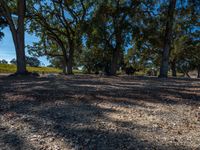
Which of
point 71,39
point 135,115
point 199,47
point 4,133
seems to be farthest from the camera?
point 199,47

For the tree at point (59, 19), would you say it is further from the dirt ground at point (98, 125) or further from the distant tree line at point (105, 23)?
the dirt ground at point (98, 125)

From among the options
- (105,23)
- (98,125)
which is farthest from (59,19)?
(98,125)

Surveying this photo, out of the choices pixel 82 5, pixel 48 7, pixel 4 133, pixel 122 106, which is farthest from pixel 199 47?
pixel 4 133

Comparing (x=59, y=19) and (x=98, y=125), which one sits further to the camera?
(x=59, y=19)

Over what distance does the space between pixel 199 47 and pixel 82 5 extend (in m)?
14.5

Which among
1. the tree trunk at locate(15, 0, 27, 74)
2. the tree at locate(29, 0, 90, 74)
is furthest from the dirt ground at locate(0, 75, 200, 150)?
the tree at locate(29, 0, 90, 74)

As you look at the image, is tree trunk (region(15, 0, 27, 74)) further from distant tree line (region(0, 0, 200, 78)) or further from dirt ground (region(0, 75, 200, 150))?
dirt ground (region(0, 75, 200, 150))

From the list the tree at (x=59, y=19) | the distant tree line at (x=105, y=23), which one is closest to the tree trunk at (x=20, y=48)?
the distant tree line at (x=105, y=23)

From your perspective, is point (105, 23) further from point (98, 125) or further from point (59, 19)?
point (98, 125)

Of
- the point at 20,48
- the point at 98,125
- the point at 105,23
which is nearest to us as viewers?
the point at 98,125

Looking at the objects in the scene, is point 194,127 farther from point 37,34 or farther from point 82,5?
point 37,34

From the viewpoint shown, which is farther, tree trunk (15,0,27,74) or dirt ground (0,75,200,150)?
tree trunk (15,0,27,74)

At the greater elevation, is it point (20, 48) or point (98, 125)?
point (20, 48)

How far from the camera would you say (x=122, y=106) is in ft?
12.4
